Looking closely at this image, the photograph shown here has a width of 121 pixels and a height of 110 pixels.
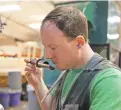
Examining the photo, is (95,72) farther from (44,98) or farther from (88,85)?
(44,98)

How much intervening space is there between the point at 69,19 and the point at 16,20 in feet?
24.2

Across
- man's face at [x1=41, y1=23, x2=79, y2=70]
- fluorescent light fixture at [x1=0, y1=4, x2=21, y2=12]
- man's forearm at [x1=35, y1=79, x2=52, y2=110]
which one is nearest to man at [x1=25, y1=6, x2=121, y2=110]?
man's face at [x1=41, y1=23, x2=79, y2=70]

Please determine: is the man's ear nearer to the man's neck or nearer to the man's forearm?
the man's neck

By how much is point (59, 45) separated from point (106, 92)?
0.26 meters

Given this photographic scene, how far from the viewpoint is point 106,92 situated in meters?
0.82

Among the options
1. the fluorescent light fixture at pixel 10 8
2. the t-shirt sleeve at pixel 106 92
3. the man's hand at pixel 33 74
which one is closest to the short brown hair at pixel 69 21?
the t-shirt sleeve at pixel 106 92

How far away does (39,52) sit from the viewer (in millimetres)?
4688

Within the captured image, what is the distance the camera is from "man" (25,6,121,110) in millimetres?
835

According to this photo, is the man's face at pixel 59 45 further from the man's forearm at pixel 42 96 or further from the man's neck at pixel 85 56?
the man's forearm at pixel 42 96

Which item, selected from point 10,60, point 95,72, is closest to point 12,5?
point 10,60

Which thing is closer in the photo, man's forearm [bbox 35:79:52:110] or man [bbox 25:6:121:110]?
man [bbox 25:6:121:110]

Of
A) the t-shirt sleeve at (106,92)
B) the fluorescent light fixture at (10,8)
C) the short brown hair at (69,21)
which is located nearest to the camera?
the t-shirt sleeve at (106,92)

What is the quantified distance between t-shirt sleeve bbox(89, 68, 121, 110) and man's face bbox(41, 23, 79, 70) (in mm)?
152

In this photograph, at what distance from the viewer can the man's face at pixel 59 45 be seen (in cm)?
92
